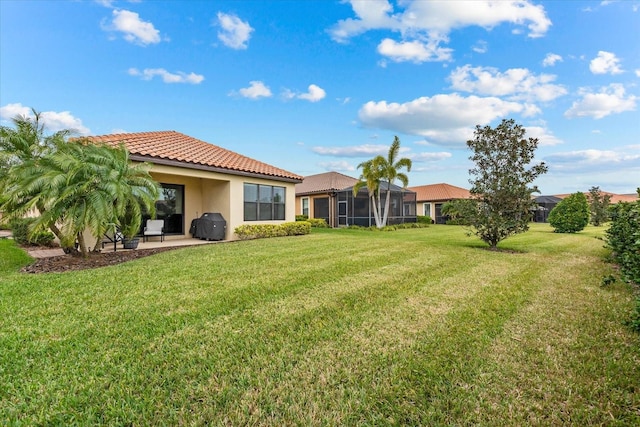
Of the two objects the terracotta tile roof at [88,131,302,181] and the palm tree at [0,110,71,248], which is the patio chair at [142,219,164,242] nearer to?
the terracotta tile roof at [88,131,302,181]

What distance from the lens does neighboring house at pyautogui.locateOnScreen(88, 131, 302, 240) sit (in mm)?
12992

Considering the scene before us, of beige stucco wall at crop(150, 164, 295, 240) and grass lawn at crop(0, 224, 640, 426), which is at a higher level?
beige stucco wall at crop(150, 164, 295, 240)

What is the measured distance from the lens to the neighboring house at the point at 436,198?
35094mm

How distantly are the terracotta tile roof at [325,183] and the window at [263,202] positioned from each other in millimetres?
9254

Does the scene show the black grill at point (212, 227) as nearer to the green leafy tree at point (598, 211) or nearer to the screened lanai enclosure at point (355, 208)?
the screened lanai enclosure at point (355, 208)

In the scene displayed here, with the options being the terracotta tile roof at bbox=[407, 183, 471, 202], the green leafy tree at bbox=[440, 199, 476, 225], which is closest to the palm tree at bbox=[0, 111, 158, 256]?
the green leafy tree at bbox=[440, 199, 476, 225]

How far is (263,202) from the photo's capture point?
51.8ft

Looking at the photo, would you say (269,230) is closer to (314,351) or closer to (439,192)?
(314,351)

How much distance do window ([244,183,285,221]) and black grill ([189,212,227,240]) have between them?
1.39m

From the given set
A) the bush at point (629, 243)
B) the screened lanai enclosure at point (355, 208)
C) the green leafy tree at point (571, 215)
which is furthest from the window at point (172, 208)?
the green leafy tree at point (571, 215)

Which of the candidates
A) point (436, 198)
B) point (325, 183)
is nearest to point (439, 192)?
point (436, 198)

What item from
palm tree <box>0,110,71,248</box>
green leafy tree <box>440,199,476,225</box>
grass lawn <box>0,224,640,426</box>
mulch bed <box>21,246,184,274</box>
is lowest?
grass lawn <box>0,224,640,426</box>

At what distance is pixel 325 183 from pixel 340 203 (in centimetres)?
380

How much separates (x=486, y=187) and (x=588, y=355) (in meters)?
8.70
